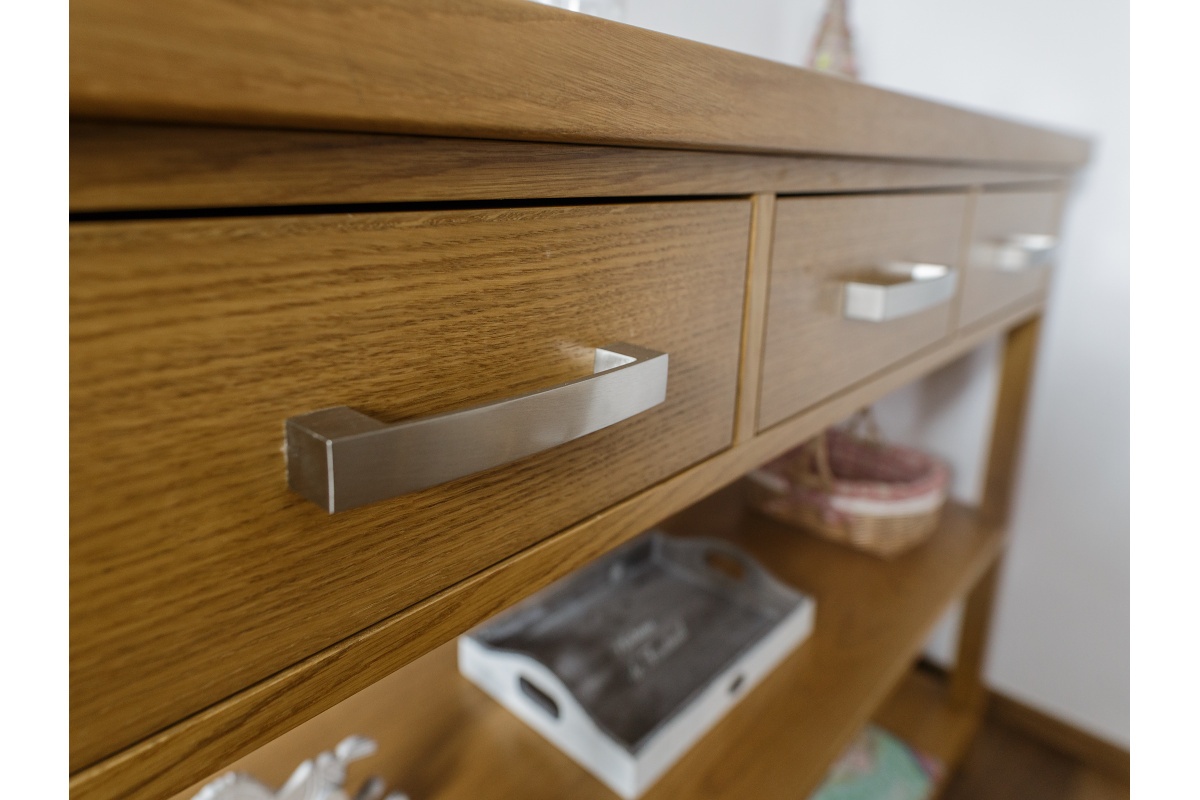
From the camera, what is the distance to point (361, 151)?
24 cm

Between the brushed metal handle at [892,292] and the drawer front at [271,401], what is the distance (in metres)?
0.24

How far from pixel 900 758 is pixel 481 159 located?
1.15 metres

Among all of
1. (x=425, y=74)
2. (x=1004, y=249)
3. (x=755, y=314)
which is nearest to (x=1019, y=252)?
(x=1004, y=249)

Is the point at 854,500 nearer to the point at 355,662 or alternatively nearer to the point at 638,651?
the point at 638,651

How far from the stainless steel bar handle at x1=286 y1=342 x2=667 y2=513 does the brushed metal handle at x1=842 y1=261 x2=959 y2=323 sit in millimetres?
265

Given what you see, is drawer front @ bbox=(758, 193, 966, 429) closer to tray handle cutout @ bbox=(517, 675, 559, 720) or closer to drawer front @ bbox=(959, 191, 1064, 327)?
drawer front @ bbox=(959, 191, 1064, 327)

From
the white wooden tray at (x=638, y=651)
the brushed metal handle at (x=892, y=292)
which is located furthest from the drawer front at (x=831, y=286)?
the white wooden tray at (x=638, y=651)

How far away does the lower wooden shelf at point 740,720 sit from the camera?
0.64 meters

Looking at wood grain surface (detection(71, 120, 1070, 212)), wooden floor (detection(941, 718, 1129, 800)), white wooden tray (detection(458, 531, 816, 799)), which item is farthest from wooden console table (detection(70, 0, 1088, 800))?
wooden floor (detection(941, 718, 1129, 800))

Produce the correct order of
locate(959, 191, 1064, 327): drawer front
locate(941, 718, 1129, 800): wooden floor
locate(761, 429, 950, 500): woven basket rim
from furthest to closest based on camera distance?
locate(941, 718, 1129, 800): wooden floor < locate(761, 429, 950, 500): woven basket rim < locate(959, 191, 1064, 327): drawer front

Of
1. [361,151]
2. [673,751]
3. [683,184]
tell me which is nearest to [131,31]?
[361,151]

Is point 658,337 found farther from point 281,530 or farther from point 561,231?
point 281,530

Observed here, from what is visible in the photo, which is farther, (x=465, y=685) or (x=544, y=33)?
(x=465, y=685)

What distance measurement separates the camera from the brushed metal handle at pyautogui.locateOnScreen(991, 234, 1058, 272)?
33.1 inches
